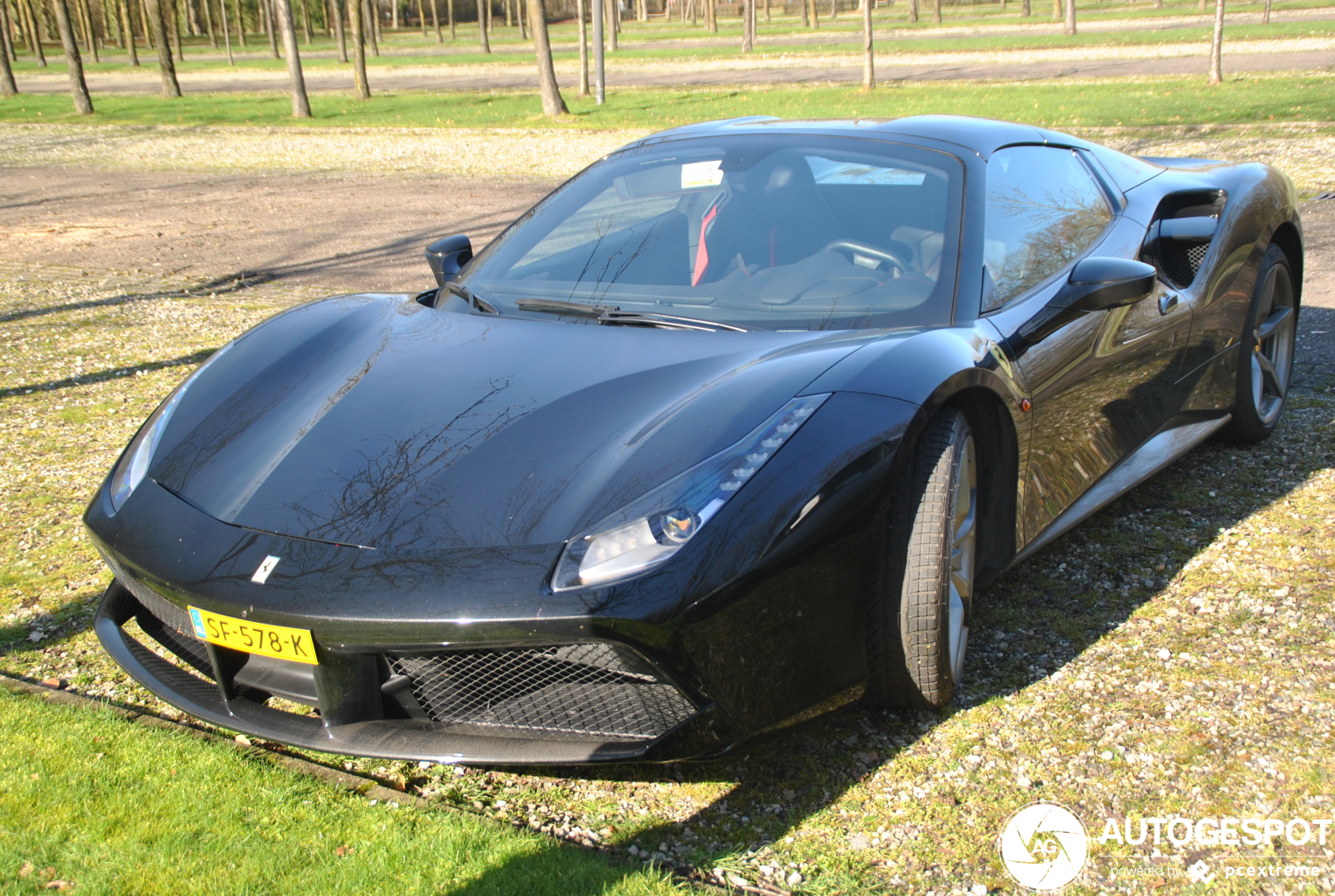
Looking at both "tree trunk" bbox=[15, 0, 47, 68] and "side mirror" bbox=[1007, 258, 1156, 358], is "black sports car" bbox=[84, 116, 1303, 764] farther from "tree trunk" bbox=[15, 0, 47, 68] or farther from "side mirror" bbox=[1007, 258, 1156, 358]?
"tree trunk" bbox=[15, 0, 47, 68]

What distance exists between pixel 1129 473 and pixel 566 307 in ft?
6.12

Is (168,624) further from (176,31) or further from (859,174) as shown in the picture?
(176,31)

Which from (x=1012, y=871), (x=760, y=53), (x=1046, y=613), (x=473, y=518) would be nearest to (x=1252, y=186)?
(x=1046, y=613)

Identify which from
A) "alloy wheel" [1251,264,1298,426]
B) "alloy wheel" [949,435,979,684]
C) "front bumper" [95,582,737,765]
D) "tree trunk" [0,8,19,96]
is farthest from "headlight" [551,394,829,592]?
"tree trunk" [0,8,19,96]

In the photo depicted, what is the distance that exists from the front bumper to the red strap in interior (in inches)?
55.6

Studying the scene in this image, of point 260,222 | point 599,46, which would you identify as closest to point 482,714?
point 260,222

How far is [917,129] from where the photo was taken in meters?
3.38

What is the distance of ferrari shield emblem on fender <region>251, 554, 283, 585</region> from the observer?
86.2 inches

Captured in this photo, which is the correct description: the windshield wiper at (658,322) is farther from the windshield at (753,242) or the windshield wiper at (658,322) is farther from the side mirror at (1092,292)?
the side mirror at (1092,292)

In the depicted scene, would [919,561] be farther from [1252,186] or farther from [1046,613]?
[1252,186]

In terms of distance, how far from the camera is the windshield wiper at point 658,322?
290cm

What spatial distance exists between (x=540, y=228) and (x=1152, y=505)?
7.97 ft

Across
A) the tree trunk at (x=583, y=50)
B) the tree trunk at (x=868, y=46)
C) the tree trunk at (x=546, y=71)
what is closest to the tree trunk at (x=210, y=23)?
the tree trunk at (x=583, y=50)

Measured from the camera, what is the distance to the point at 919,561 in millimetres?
2410
